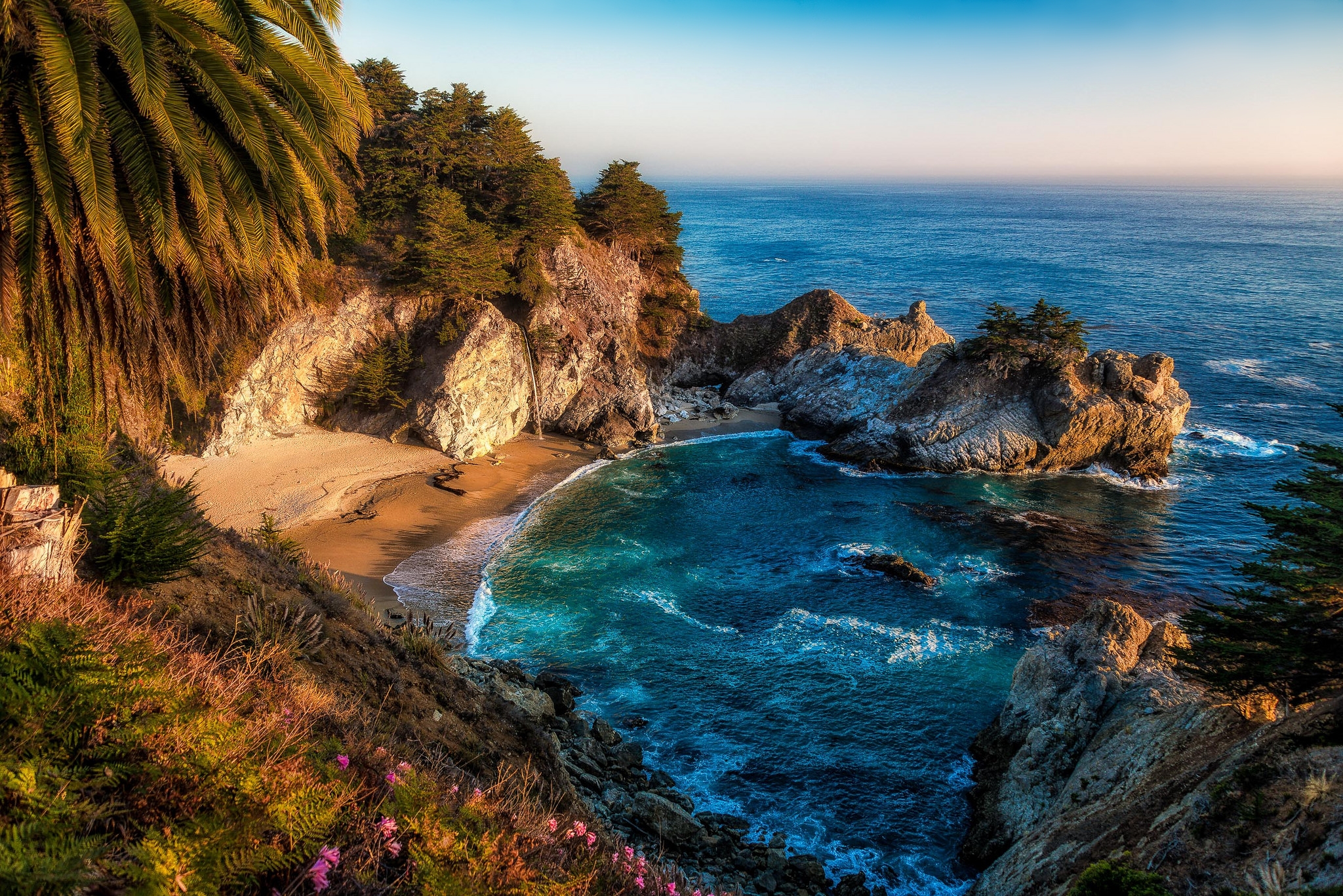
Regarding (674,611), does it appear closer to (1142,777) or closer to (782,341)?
(1142,777)

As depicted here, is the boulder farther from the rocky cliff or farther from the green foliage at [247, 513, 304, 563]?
the green foliage at [247, 513, 304, 563]

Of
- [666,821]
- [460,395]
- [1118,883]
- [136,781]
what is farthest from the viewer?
[460,395]

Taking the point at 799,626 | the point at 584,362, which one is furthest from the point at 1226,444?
the point at 584,362

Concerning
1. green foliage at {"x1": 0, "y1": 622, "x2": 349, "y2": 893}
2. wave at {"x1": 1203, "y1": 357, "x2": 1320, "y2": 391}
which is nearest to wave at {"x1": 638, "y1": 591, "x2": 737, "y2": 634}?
green foliage at {"x1": 0, "y1": 622, "x2": 349, "y2": 893}

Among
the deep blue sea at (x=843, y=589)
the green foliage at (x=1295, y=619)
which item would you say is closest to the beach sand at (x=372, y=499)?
the deep blue sea at (x=843, y=589)

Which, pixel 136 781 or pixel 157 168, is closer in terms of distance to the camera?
pixel 136 781

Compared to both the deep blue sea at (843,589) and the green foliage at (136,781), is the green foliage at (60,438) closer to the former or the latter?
the green foliage at (136,781)

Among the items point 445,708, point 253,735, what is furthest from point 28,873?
point 445,708
